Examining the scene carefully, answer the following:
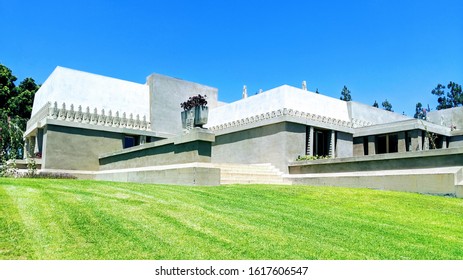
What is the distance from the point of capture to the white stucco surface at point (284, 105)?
22.7 meters

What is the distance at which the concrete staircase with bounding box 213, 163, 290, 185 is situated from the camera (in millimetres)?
17027

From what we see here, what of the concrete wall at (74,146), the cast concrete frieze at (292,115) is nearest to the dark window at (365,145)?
the cast concrete frieze at (292,115)

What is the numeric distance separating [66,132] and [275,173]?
1217 centimetres

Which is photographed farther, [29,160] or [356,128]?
[356,128]

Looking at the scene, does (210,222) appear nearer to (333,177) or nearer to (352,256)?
(352,256)

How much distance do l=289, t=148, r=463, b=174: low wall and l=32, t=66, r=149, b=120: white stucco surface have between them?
11.9 meters

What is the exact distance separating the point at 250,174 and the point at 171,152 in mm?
5101

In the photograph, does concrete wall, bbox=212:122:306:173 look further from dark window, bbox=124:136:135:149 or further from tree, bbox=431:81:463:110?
tree, bbox=431:81:463:110

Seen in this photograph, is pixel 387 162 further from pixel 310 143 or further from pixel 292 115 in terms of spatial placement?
pixel 292 115

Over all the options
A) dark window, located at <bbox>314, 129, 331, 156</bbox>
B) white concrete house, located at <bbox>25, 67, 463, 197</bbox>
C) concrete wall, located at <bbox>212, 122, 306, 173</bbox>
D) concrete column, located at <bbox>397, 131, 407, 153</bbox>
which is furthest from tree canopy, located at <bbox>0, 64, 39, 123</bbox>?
concrete column, located at <bbox>397, 131, 407, 153</bbox>

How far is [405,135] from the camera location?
2394 centimetres

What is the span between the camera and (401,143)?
23891 millimetres
